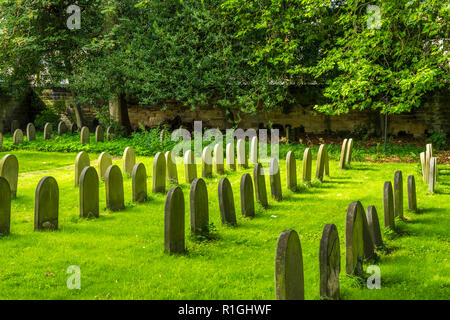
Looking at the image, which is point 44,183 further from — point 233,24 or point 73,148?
point 233,24

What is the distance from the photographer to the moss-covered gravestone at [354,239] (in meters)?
4.54

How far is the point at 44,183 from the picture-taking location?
6273mm

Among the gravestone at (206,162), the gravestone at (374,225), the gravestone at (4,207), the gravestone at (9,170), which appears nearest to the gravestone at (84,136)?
the gravestone at (206,162)

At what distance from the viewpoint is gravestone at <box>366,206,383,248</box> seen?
17.6ft

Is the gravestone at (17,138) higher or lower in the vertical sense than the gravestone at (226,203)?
higher

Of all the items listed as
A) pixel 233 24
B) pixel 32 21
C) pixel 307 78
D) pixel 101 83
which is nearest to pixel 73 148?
pixel 101 83

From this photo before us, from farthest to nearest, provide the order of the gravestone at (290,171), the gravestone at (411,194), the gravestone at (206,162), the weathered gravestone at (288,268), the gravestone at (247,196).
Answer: the gravestone at (206,162), the gravestone at (290,171), the gravestone at (411,194), the gravestone at (247,196), the weathered gravestone at (288,268)

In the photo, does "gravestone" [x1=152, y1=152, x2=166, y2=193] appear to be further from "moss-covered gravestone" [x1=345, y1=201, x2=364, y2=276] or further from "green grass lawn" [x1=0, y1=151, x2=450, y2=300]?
"moss-covered gravestone" [x1=345, y1=201, x2=364, y2=276]

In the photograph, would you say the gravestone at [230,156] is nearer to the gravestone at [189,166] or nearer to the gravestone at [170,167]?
the gravestone at [189,166]

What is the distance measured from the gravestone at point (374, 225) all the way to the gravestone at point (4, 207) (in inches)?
179

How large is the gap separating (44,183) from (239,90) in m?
11.9

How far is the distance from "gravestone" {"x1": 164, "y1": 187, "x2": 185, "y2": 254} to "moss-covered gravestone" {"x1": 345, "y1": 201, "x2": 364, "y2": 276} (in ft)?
6.40
